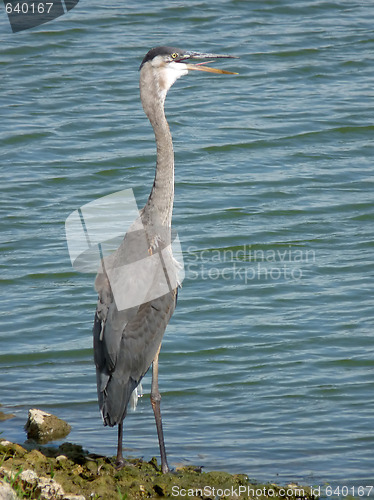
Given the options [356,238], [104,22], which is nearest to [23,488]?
[356,238]

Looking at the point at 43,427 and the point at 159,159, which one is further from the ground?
the point at 159,159

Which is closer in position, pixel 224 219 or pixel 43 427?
pixel 43 427

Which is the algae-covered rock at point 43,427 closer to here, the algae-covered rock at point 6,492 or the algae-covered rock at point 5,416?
the algae-covered rock at point 5,416

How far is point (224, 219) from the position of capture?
10164 mm

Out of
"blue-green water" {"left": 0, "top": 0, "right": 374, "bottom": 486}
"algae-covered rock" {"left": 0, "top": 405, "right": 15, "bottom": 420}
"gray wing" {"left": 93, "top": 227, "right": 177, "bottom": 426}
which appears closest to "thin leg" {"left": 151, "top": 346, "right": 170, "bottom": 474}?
"gray wing" {"left": 93, "top": 227, "right": 177, "bottom": 426}

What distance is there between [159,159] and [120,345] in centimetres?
132

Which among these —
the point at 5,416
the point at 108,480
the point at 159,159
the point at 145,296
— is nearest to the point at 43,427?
the point at 5,416

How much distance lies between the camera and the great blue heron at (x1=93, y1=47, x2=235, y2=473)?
17.9ft

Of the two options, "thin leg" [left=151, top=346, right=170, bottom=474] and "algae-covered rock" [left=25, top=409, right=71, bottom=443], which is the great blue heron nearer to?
"thin leg" [left=151, top=346, right=170, bottom=474]

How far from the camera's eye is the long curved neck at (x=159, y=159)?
5879 mm

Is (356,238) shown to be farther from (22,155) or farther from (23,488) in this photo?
(23,488)

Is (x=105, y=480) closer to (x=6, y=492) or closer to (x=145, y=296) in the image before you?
(x=6, y=492)

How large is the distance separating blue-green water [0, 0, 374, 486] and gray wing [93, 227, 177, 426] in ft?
2.26

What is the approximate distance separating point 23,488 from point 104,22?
13258mm
